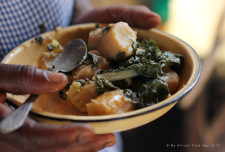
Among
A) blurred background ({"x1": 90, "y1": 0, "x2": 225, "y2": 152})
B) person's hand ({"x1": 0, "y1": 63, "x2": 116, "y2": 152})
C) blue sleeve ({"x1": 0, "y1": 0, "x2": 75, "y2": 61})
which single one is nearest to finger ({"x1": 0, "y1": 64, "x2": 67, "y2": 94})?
person's hand ({"x1": 0, "y1": 63, "x2": 116, "y2": 152})

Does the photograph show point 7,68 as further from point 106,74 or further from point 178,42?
point 178,42

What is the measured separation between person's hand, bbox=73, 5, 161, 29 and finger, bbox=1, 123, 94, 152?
3.02 feet

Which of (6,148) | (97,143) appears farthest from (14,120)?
(97,143)

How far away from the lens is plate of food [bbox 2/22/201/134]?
918 mm

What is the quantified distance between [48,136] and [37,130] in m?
0.05

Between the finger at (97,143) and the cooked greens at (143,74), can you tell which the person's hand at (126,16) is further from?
the finger at (97,143)

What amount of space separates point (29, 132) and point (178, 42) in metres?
0.91

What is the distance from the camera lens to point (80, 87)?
3.61ft

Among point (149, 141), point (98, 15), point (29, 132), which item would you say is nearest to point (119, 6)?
point (98, 15)

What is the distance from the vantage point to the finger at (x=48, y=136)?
0.80 metres

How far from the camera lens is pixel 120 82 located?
112 cm

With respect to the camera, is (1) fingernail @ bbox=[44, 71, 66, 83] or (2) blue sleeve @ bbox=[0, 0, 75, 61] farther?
(2) blue sleeve @ bbox=[0, 0, 75, 61]

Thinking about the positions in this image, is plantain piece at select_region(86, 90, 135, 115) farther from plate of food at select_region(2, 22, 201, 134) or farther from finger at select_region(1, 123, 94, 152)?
finger at select_region(1, 123, 94, 152)

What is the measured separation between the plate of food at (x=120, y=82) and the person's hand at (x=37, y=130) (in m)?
0.06
